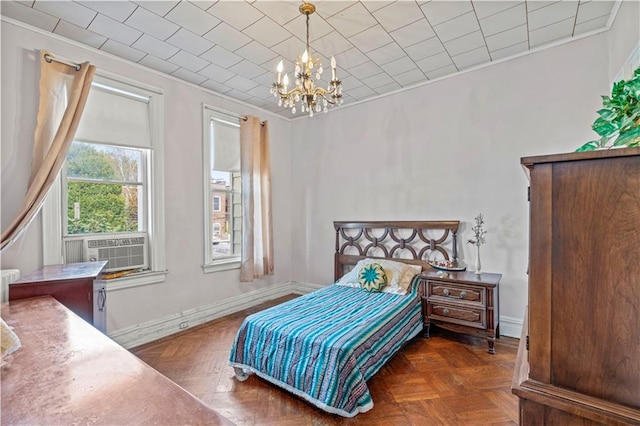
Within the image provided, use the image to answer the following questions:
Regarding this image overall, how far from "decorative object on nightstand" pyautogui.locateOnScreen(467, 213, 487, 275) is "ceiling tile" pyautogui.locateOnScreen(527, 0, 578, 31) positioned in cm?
185

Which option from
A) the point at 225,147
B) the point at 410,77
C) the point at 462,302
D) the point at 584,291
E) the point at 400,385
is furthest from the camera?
the point at 225,147

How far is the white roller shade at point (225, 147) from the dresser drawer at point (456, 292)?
3.03 meters

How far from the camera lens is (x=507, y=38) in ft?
9.19

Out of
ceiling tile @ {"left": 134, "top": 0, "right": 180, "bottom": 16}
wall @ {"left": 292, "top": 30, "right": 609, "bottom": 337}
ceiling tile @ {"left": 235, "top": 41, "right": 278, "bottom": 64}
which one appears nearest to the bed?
wall @ {"left": 292, "top": 30, "right": 609, "bottom": 337}

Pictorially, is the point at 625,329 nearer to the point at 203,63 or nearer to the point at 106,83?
the point at 203,63

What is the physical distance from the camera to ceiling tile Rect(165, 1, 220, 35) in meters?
2.33

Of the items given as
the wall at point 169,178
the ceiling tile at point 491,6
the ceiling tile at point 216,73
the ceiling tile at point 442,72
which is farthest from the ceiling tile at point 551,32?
the wall at point 169,178

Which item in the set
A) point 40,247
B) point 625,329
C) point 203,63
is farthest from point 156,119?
point 625,329

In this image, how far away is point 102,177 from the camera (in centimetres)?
303

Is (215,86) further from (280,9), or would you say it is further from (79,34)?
(280,9)

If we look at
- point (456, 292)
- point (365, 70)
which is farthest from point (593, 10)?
point (456, 292)

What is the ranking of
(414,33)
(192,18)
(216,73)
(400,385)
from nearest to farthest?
1. (400,385)
2. (192,18)
3. (414,33)
4. (216,73)

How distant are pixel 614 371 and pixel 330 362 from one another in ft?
5.03

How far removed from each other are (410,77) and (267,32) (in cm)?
182
